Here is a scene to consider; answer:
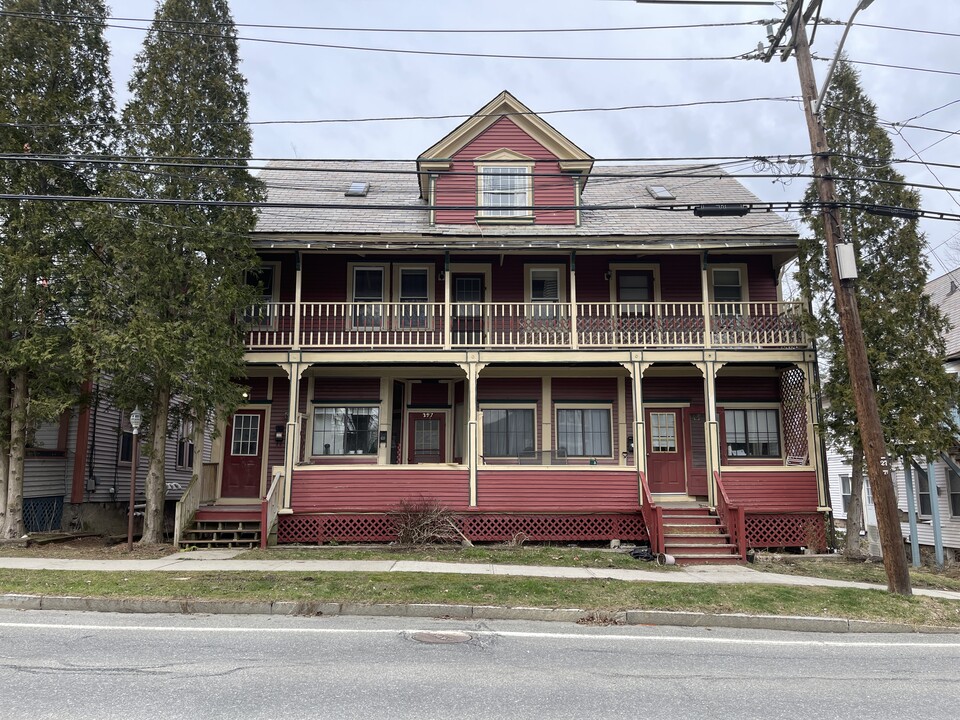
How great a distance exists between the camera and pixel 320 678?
18.5 feet

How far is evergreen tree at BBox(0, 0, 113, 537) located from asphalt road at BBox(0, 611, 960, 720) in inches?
261

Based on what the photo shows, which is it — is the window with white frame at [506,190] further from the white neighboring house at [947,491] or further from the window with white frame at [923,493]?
the window with white frame at [923,493]

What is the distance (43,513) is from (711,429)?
51.7 ft

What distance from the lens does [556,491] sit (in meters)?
15.2

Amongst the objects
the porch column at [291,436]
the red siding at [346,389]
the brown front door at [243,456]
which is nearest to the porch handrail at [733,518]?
the red siding at [346,389]

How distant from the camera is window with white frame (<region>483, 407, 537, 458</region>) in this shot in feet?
57.3

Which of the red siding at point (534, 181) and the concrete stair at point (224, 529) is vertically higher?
the red siding at point (534, 181)

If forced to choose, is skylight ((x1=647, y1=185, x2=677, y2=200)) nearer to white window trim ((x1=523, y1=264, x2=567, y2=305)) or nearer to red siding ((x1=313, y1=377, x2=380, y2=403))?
white window trim ((x1=523, y1=264, x2=567, y2=305))

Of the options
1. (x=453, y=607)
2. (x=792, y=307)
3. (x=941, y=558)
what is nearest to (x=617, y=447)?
(x=792, y=307)

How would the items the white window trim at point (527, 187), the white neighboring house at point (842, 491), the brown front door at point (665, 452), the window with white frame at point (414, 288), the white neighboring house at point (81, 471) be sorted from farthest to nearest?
the white neighboring house at point (842, 491) < the white window trim at point (527, 187) < the window with white frame at point (414, 288) < the brown front door at point (665, 452) < the white neighboring house at point (81, 471)

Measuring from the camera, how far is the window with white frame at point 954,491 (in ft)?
59.9

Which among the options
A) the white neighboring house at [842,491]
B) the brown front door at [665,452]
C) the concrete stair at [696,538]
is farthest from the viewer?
the white neighboring house at [842,491]

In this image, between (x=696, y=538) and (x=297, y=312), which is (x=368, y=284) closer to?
(x=297, y=312)

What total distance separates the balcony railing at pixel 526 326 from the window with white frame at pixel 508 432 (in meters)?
1.94
